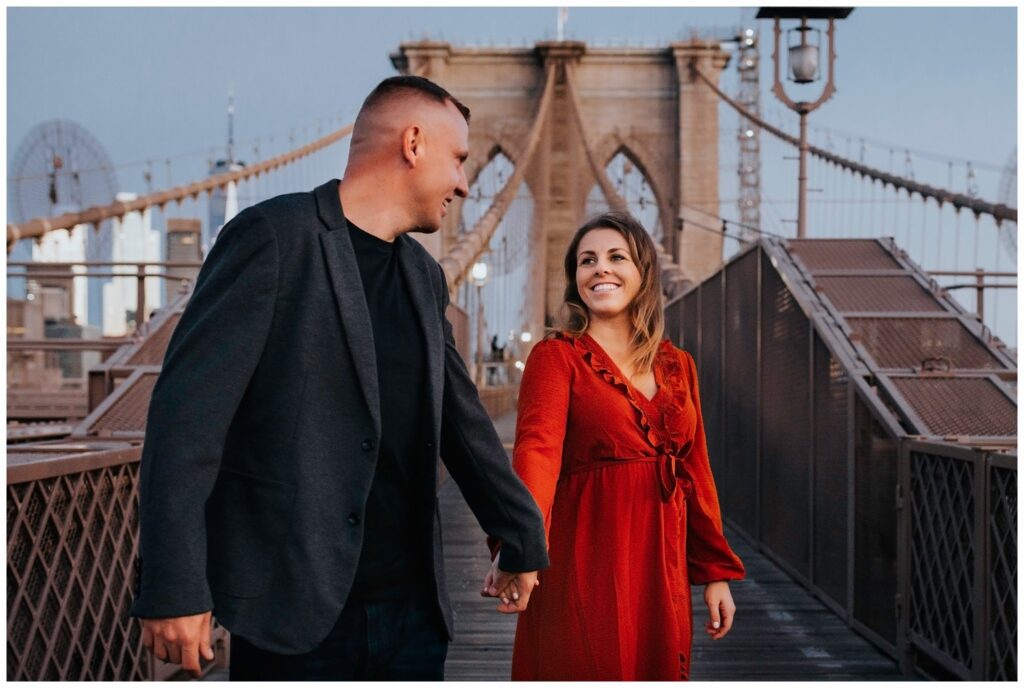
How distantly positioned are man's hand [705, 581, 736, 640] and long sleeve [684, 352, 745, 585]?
0.02 meters

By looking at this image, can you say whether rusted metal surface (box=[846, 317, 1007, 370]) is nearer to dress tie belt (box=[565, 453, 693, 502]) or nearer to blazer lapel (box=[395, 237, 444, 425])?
dress tie belt (box=[565, 453, 693, 502])

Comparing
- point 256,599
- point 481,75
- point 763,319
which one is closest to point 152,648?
point 256,599

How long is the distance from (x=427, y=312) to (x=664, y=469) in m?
0.86

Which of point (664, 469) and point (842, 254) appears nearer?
point (664, 469)

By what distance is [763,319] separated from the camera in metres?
6.73

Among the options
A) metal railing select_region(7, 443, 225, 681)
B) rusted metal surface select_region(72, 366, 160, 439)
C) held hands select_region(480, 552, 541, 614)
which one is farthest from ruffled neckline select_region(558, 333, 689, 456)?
rusted metal surface select_region(72, 366, 160, 439)

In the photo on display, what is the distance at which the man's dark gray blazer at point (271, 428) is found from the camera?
Result: 1683 mm

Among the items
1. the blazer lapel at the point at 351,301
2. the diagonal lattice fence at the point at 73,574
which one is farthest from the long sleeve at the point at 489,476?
the diagonal lattice fence at the point at 73,574

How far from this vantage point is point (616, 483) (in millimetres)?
2635

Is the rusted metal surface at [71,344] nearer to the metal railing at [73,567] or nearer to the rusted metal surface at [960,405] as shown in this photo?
the metal railing at [73,567]

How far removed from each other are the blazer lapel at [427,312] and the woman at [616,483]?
66 centimetres

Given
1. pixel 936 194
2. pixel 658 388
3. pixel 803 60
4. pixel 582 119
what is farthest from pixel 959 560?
pixel 582 119

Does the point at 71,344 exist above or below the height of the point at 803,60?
below

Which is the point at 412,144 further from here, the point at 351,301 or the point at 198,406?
the point at 198,406
